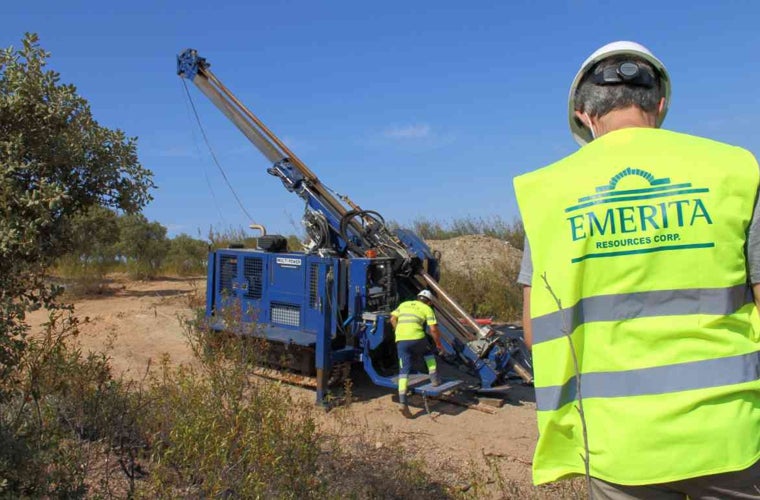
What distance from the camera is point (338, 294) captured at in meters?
8.54

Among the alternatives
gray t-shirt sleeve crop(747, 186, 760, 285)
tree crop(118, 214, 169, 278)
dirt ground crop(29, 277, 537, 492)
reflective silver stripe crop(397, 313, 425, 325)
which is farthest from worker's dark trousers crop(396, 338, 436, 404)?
tree crop(118, 214, 169, 278)

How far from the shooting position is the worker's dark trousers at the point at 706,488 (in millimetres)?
1581

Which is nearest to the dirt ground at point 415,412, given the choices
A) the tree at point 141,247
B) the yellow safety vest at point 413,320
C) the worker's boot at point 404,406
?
the worker's boot at point 404,406

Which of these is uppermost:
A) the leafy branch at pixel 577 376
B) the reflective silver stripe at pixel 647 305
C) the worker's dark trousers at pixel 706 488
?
the reflective silver stripe at pixel 647 305

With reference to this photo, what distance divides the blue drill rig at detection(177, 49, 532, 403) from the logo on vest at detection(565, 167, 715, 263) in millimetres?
6406

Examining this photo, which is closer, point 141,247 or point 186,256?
point 141,247

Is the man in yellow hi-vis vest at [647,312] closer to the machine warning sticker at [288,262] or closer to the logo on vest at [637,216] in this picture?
the logo on vest at [637,216]

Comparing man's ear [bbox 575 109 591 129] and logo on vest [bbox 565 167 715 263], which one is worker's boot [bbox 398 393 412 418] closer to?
man's ear [bbox 575 109 591 129]

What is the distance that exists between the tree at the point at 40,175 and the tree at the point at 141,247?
1757 centimetres

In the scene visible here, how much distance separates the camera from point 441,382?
332 inches

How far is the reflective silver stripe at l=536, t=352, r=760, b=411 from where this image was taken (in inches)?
61.8

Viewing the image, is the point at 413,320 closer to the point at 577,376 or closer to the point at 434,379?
the point at 434,379

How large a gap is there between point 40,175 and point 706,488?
358cm

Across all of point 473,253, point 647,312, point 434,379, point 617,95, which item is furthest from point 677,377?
point 473,253
